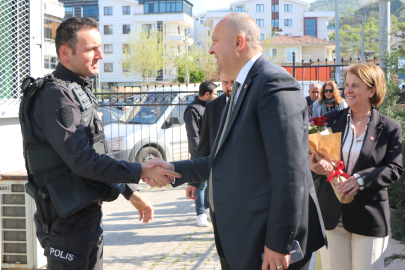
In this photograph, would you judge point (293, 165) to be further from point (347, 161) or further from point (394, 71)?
point (394, 71)

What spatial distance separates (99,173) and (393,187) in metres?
4.12

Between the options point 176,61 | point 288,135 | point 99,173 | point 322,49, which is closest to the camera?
point 288,135

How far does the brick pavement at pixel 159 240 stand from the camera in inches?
221

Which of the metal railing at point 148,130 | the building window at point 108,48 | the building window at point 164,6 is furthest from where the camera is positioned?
the building window at point 108,48

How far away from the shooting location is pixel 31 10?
4.94 metres

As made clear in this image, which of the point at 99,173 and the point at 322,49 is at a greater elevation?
the point at 322,49

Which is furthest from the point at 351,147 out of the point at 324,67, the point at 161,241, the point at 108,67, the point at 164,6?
the point at 108,67

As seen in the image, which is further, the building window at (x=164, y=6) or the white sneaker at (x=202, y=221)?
the building window at (x=164, y=6)

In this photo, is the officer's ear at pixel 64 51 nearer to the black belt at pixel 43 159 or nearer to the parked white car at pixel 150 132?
the black belt at pixel 43 159

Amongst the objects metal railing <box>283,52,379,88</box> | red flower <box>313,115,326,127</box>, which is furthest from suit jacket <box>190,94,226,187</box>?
metal railing <box>283,52,379,88</box>

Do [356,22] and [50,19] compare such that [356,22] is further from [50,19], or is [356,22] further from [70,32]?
[70,32]

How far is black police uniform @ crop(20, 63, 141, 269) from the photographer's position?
270 cm

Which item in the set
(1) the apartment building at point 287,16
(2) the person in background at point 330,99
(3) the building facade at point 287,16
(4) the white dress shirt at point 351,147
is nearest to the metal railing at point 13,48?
(4) the white dress shirt at point 351,147

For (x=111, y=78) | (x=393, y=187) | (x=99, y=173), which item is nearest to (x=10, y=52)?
(x=99, y=173)
